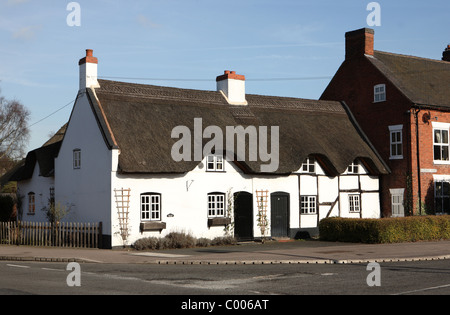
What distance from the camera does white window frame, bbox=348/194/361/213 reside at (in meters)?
33.4

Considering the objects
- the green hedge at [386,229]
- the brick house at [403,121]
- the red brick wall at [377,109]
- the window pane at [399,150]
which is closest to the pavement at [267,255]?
the green hedge at [386,229]

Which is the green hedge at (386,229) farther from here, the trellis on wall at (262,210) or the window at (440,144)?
the window at (440,144)

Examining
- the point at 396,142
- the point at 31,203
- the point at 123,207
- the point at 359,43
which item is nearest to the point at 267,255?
the point at 123,207

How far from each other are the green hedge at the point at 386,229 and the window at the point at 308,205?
8.39ft

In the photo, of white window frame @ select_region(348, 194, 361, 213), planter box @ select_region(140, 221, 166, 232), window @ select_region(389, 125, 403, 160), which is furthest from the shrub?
window @ select_region(389, 125, 403, 160)

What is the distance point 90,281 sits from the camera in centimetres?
1466

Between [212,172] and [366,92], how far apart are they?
41.6 feet

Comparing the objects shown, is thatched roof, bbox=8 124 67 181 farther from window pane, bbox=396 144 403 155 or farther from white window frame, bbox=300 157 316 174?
window pane, bbox=396 144 403 155

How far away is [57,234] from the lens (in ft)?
89.2

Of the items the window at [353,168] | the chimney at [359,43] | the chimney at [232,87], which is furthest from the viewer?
the chimney at [359,43]

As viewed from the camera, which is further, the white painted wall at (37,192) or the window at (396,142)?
the window at (396,142)

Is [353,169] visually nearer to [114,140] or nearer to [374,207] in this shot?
[374,207]

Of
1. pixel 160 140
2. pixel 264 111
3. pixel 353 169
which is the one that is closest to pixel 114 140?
pixel 160 140

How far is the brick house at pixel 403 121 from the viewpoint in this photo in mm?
33625
